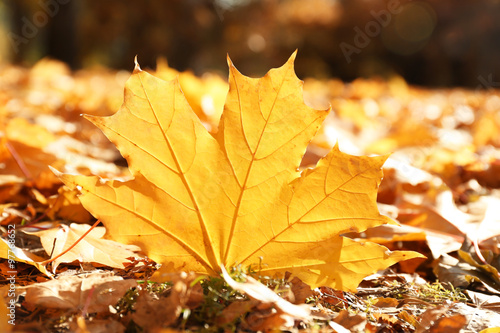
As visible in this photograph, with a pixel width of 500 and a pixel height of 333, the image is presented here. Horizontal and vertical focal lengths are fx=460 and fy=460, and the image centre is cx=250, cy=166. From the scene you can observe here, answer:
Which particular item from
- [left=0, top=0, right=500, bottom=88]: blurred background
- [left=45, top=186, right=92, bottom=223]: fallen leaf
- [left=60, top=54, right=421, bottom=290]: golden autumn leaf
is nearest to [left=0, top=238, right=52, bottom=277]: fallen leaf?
[left=60, top=54, right=421, bottom=290]: golden autumn leaf

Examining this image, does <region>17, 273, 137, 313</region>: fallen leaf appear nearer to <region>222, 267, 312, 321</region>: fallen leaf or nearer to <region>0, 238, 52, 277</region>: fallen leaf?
<region>0, 238, 52, 277</region>: fallen leaf

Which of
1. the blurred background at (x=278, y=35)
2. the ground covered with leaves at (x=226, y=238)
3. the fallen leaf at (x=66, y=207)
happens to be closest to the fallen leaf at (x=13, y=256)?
the ground covered with leaves at (x=226, y=238)

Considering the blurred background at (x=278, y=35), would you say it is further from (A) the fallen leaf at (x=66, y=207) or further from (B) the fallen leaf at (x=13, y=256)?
(B) the fallen leaf at (x=13, y=256)

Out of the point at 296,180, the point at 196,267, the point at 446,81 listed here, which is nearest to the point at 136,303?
the point at 196,267

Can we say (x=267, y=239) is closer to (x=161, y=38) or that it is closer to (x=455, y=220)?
(x=455, y=220)

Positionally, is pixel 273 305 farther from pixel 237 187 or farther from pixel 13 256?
pixel 13 256
